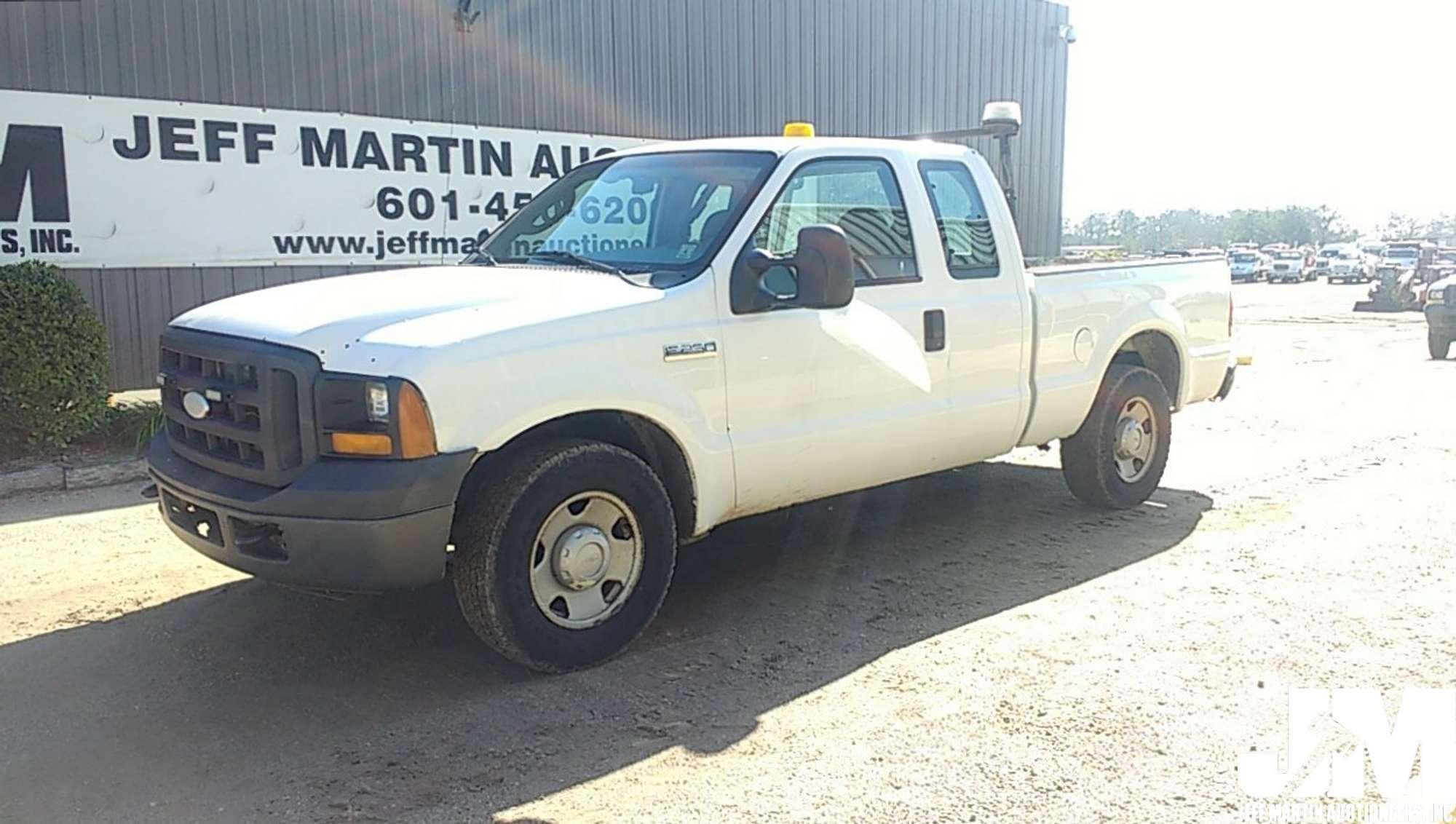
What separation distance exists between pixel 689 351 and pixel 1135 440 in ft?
11.0

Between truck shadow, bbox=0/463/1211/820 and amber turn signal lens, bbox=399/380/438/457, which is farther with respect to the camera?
amber turn signal lens, bbox=399/380/438/457

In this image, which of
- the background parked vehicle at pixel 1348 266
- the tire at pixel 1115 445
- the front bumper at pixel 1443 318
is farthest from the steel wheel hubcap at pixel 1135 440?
the background parked vehicle at pixel 1348 266

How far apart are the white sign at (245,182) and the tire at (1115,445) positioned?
4.13 metres

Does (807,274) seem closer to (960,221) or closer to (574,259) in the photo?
(574,259)

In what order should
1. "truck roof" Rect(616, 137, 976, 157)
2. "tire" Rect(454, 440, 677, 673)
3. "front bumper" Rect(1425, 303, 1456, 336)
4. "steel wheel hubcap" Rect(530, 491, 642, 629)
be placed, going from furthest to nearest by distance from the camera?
1. "front bumper" Rect(1425, 303, 1456, 336)
2. "truck roof" Rect(616, 137, 976, 157)
3. "steel wheel hubcap" Rect(530, 491, 642, 629)
4. "tire" Rect(454, 440, 677, 673)

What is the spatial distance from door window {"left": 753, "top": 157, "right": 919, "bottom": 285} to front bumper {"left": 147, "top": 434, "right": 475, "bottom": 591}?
5.82 ft

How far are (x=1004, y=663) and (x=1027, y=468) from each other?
3.78 m

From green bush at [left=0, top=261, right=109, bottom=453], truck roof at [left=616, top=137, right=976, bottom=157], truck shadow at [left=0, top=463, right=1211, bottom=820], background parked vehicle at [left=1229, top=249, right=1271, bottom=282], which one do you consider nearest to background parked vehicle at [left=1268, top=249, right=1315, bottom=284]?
background parked vehicle at [left=1229, top=249, right=1271, bottom=282]

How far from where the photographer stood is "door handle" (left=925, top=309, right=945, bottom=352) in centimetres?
543

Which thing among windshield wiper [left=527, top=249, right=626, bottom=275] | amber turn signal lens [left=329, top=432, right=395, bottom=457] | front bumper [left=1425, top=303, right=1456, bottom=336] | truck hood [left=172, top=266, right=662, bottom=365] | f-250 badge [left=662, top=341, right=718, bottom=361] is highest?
windshield wiper [left=527, top=249, right=626, bottom=275]

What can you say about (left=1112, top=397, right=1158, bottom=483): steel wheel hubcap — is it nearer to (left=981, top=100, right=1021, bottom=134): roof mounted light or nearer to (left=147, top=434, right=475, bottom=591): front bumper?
(left=981, top=100, right=1021, bottom=134): roof mounted light

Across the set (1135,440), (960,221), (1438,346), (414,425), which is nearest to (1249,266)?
(1438,346)

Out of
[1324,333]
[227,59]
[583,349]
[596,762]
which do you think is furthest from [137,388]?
[1324,333]

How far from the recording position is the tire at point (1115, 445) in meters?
6.58
